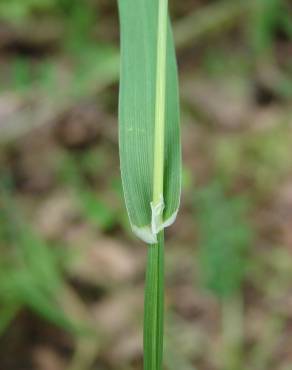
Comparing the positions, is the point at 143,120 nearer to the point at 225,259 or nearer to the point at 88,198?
the point at 225,259

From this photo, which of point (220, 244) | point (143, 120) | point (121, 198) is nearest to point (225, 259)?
point (220, 244)

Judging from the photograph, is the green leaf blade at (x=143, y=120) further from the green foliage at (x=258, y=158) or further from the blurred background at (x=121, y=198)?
the green foliage at (x=258, y=158)

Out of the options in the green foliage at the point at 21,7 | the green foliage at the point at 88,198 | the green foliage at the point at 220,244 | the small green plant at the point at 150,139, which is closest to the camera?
the small green plant at the point at 150,139

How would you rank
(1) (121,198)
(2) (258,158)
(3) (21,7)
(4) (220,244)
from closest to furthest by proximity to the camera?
(4) (220,244) → (1) (121,198) → (2) (258,158) → (3) (21,7)

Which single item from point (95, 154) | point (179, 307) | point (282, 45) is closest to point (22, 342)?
point (179, 307)

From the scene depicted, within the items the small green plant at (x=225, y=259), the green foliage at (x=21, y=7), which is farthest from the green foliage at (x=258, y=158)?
the green foliage at (x=21, y=7)

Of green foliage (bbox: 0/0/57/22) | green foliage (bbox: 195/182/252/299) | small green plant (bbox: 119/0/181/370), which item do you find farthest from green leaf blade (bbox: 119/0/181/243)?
green foliage (bbox: 0/0/57/22)

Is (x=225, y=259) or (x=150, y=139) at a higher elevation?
(x=225, y=259)
